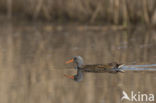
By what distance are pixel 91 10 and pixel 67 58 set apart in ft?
25.8

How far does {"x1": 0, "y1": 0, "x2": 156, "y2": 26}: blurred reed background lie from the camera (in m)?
16.7

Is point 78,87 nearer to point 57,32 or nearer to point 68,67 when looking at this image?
point 68,67

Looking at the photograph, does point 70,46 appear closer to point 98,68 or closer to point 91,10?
point 98,68

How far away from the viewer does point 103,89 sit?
8.04 metres

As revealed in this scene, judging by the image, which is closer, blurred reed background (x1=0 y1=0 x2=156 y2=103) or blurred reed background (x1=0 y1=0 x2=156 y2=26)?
blurred reed background (x1=0 y1=0 x2=156 y2=103)

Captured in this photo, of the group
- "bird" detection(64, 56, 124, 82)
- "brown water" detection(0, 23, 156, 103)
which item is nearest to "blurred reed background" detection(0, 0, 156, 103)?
"brown water" detection(0, 23, 156, 103)

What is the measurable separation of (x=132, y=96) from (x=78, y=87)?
119cm

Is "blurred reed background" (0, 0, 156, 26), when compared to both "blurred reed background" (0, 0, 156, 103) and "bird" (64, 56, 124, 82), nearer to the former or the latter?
"blurred reed background" (0, 0, 156, 103)

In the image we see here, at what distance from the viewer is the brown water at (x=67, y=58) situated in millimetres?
7875

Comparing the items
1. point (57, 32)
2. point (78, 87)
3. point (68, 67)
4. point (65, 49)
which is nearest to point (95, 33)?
point (57, 32)

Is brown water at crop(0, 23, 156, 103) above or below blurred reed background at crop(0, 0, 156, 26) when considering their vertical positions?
below

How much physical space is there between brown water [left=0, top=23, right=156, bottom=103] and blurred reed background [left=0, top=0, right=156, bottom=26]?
563 millimetres

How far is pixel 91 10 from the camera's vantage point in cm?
1884

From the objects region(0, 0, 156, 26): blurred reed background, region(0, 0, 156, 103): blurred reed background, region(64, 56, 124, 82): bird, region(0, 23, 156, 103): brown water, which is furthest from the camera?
region(0, 0, 156, 26): blurred reed background
